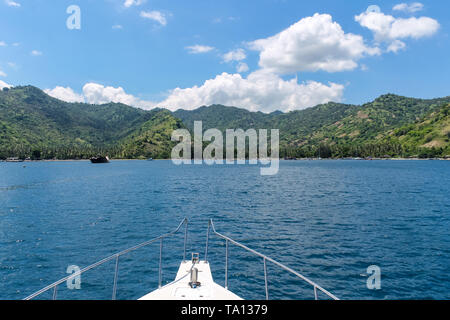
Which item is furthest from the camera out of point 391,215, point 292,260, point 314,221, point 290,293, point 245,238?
point 391,215

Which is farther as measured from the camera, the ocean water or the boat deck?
the ocean water

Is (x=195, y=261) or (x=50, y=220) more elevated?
(x=195, y=261)

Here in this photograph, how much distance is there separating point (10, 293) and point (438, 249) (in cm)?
4353

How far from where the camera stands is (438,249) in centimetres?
3238

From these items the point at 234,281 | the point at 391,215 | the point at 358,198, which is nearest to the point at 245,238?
the point at 234,281

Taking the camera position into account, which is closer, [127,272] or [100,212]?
[127,272]

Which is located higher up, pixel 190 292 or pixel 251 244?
pixel 190 292

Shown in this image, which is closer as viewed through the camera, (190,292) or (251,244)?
(190,292)

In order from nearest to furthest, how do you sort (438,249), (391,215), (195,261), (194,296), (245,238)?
(194,296)
(195,261)
(438,249)
(245,238)
(391,215)

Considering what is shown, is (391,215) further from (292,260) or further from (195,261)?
(195,261)

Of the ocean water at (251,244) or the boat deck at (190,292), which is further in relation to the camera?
the ocean water at (251,244)

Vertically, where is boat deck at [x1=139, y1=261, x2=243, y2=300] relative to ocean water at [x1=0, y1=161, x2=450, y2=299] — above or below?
above

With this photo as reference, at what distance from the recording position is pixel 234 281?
24.6m

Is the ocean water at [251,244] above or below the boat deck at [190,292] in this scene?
below
